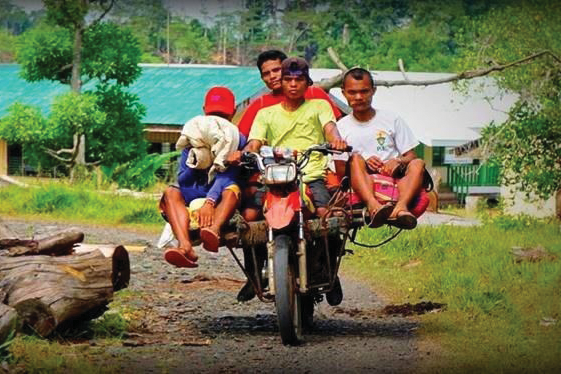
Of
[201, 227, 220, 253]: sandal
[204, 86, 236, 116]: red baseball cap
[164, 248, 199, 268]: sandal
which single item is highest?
[204, 86, 236, 116]: red baseball cap

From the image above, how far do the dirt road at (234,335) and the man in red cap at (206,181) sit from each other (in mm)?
527

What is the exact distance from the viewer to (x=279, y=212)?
6566 millimetres

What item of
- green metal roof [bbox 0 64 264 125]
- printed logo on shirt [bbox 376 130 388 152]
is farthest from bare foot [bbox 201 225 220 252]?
green metal roof [bbox 0 64 264 125]

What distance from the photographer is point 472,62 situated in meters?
26.9

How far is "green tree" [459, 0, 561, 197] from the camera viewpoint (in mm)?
16016

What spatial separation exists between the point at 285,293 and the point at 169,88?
→ 83.3 ft

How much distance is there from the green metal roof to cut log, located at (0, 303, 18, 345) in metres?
22.2

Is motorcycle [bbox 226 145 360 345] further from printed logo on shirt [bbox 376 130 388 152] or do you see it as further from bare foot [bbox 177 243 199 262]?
printed logo on shirt [bbox 376 130 388 152]

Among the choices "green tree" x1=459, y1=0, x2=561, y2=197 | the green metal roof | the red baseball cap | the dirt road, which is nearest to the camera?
the dirt road

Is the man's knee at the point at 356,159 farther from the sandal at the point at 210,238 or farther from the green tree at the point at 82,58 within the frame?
the green tree at the point at 82,58

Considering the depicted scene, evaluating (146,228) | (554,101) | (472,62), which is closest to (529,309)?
(146,228)

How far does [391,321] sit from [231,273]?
10.7 feet

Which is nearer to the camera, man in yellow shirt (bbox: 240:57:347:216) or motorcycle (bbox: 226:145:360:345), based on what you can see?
motorcycle (bbox: 226:145:360:345)

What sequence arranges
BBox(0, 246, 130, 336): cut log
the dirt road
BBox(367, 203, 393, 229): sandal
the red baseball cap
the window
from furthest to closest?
1. the window
2. the red baseball cap
3. BBox(367, 203, 393, 229): sandal
4. BBox(0, 246, 130, 336): cut log
5. the dirt road
